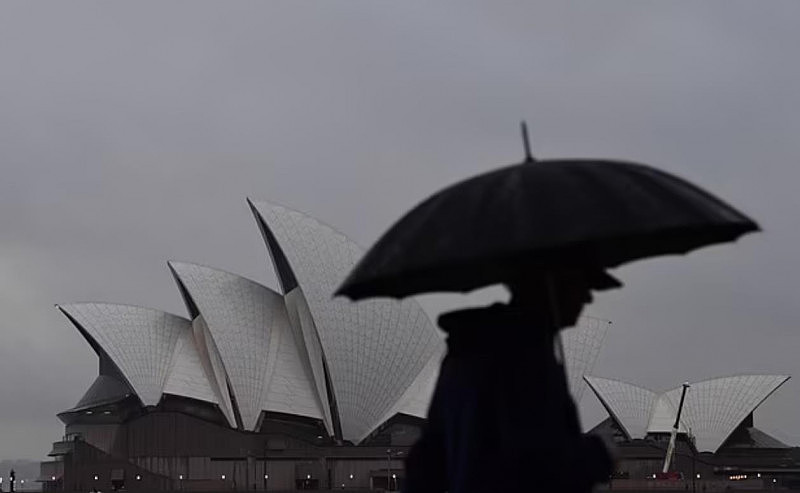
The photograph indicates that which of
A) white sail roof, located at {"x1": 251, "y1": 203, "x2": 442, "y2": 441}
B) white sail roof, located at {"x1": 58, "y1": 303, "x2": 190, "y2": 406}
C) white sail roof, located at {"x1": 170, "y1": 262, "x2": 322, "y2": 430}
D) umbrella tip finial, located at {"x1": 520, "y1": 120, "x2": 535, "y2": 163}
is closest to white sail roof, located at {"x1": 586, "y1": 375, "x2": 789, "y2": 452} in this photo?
white sail roof, located at {"x1": 251, "y1": 203, "x2": 442, "y2": 441}

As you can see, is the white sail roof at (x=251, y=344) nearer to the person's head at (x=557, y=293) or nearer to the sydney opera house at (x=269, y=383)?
the sydney opera house at (x=269, y=383)

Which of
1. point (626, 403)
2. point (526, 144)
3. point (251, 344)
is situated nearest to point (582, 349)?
point (626, 403)

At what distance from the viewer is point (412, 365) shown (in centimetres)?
4784

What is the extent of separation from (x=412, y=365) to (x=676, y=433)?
12.9 metres

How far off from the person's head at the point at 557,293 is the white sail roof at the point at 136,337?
4622 cm

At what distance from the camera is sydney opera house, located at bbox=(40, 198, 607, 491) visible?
4631 cm

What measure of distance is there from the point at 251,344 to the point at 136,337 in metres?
5.23

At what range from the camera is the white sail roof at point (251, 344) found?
4675 centimetres

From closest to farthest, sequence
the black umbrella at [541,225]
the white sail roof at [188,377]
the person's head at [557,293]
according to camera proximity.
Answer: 1. the black umbrella at [541,225]
2. the person's head at [557,293]
3. the white sail roof at [188,377]

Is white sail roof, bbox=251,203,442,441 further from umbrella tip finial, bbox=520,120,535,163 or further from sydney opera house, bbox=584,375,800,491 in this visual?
umbrella tip finial, bbox=520,120,535,163

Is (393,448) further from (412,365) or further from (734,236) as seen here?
(734,236)

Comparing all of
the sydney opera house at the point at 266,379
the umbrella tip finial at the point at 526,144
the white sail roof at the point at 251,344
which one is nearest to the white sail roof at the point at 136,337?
the sydney opera house at the point at 266,379

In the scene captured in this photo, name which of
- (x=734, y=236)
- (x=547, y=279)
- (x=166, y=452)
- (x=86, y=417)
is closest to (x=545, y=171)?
(x=547, y=279)

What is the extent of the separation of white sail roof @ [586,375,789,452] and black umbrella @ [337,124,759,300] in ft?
172
